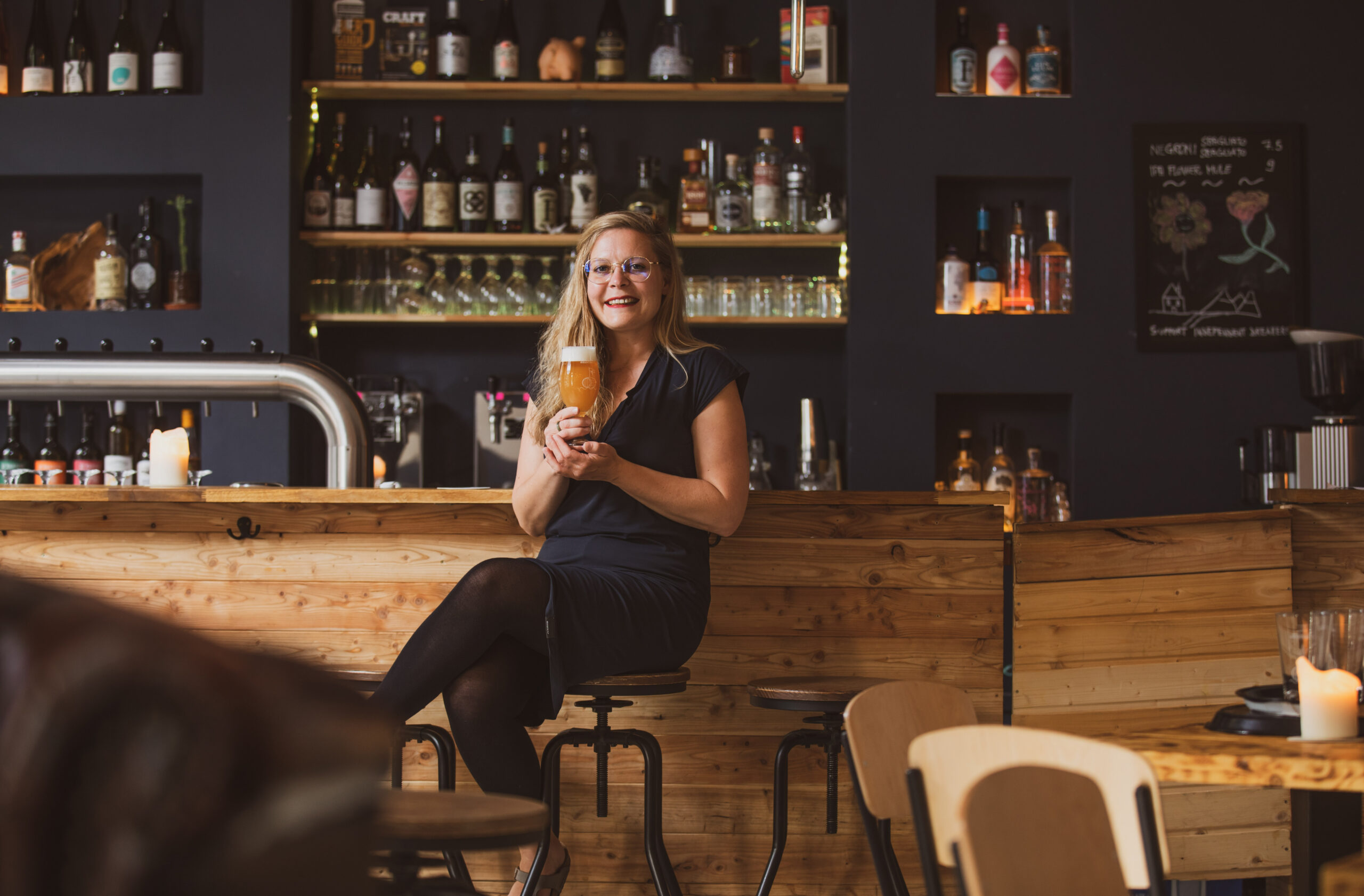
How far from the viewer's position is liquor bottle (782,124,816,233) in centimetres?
365

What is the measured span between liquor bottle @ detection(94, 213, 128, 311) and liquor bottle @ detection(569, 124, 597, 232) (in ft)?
4.56

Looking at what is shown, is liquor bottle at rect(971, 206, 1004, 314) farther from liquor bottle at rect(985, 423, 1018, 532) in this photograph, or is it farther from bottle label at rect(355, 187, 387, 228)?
bottle label at rect(355, 187, 387, 228)

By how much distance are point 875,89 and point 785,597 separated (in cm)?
197

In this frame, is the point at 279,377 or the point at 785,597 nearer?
the point at 785,597

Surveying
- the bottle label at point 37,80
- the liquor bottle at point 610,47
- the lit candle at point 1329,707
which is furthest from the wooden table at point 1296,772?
the bottle label at point 37,80

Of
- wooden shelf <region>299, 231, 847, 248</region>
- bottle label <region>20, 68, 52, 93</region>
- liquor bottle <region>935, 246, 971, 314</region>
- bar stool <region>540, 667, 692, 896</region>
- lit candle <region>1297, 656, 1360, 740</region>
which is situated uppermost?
bottle label <region>20, 68, 52, 93</region>

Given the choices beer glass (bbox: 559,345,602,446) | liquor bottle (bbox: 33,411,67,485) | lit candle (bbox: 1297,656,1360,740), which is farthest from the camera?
liquor bottle (bbox: 33,411,67,485)

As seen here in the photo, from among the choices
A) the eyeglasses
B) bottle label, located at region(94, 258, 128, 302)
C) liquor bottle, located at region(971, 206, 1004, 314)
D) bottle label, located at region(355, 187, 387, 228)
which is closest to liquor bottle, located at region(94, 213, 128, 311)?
bottle label, located at region(94, 258, 128, 302)

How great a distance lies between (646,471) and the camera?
1881mm

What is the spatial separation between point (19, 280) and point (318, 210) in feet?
3.09

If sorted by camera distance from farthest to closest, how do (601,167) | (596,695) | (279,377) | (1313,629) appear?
(601,167) < (279,377) < (596,695) < (1313,629)

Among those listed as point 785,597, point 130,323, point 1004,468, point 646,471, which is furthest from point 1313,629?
point 130,323

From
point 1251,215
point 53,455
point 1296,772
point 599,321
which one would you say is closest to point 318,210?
point 53,455

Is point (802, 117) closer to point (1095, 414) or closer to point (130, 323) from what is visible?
point (1095, 414)
